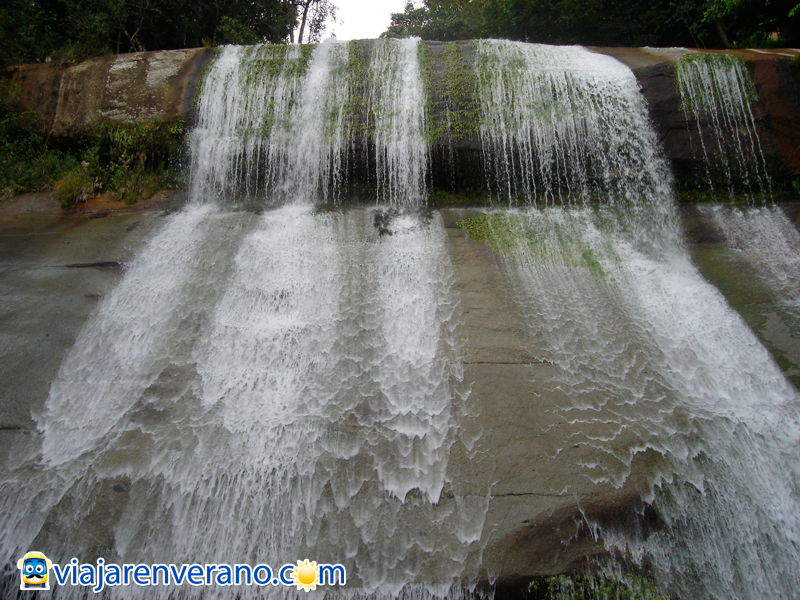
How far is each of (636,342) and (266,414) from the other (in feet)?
13.0

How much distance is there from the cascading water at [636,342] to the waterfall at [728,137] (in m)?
0.83

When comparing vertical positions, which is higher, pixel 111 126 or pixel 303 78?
pixel 303 78

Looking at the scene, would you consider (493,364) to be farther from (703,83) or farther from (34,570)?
(703,83)

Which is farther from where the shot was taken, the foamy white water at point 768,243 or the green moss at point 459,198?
the green moss at point 459,198

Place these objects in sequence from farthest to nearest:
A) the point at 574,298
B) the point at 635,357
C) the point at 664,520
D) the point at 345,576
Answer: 1. the point at 574,298
2. the point at 635,357
3. the point at 664,520
4. the point at 345,576

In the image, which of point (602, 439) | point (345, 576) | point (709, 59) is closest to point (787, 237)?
point (709, 59)

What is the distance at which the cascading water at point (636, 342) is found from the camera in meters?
3.43

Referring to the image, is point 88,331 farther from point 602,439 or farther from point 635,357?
point 635,357

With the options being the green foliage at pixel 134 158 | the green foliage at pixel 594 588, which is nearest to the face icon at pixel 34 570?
the green foliage at pixel 594 588

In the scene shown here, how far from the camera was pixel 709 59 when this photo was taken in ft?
23.4

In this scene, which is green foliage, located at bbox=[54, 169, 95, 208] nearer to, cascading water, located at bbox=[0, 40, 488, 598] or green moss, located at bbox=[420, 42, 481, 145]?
cascading water, located at bbox=[0, 40, 488, 598]

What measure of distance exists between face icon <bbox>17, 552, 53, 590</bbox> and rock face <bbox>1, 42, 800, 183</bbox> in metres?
6.56

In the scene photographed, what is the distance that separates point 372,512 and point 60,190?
7.38 metres

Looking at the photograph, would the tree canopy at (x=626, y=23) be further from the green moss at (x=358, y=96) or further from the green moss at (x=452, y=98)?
the green moss at (x=358, y=96)
